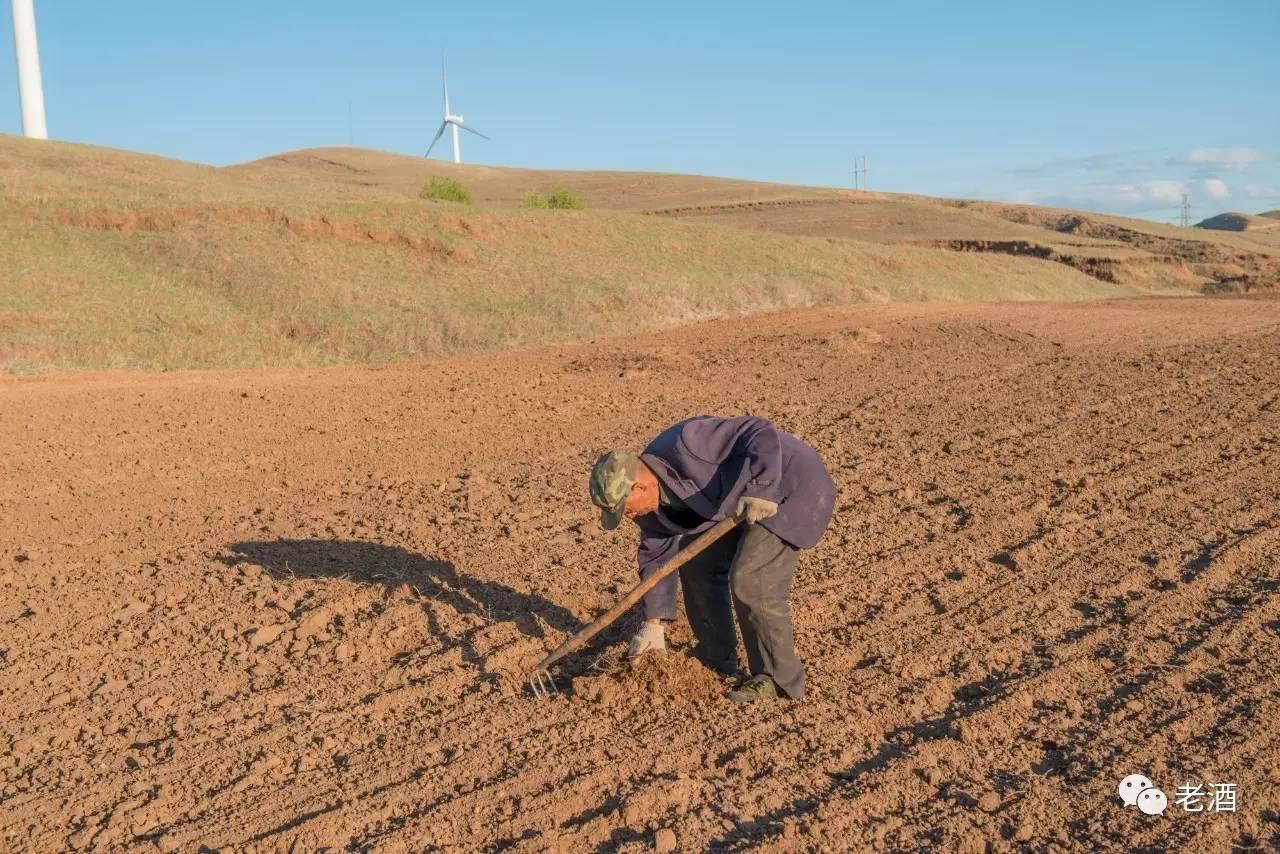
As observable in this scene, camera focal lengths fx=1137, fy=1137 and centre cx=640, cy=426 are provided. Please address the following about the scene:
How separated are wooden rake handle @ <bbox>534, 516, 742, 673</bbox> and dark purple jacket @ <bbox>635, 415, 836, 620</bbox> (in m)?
0.09

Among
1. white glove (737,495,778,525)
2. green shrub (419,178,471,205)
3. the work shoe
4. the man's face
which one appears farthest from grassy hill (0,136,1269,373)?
white glove (737,495,778,525)

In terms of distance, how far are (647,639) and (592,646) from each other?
66 cm

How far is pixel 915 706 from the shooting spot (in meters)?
4.66

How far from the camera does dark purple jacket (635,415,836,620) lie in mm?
4445

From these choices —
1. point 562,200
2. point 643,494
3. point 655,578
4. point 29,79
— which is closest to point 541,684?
point 655,578

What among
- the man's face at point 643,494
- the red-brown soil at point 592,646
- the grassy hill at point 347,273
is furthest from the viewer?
the grassy hill at point 347,273

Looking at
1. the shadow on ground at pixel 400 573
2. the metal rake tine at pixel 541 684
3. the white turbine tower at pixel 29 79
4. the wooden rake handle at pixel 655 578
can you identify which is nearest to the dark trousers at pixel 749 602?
the wooden rake handle at pixel 655 578

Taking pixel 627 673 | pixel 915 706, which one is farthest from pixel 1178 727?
pixel 627 673

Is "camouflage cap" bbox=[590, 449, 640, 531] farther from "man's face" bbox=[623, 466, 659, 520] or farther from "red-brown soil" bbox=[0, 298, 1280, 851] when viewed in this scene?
"red-brown soil" bbox=[0, 298, 1280, 851]

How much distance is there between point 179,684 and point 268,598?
106cm

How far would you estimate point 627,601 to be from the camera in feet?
15.2

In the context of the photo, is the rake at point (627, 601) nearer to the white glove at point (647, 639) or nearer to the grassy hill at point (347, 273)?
the white glove at point (647, 639)

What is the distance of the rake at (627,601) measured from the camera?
175 inches

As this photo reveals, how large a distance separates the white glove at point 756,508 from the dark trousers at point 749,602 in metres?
0.22
